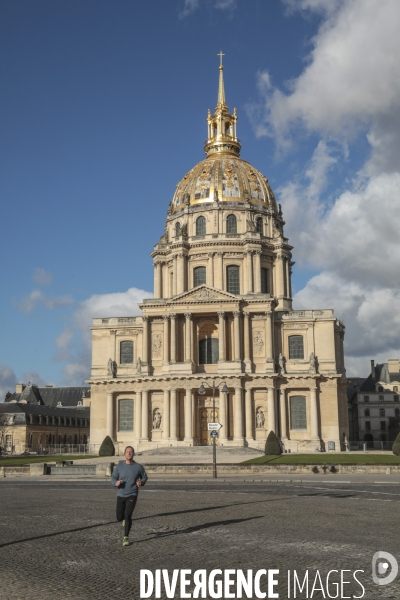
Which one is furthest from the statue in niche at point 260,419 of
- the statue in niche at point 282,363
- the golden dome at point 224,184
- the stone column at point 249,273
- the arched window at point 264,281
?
the golden dome at point 224,184

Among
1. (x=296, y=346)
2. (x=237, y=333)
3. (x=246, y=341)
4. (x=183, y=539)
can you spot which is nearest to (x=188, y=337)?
(x=237, y=333)

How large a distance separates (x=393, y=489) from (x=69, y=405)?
95.1 m

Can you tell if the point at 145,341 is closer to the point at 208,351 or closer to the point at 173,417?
the point at 208,351

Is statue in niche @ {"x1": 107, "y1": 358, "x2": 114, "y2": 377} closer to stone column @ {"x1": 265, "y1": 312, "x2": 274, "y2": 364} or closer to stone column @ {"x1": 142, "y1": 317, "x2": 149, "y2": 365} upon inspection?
stone column @ {"x1": 142, "y1": 317, "x2": 149, "y2": 365}

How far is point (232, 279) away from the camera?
8112 centimetres

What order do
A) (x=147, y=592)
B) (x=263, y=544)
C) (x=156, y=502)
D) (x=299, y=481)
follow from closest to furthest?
1. (x=147, y=592)
2. (x=263, y=544)
3. (x=156, y=502)
4. (x=299, y=481)

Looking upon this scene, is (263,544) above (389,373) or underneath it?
underneath

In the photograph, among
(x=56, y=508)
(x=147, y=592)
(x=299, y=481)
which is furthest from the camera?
(x=299, y=481)

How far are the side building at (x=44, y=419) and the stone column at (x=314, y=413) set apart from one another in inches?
1089

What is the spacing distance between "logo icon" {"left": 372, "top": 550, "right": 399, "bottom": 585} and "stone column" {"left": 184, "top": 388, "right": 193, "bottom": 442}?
56686mm

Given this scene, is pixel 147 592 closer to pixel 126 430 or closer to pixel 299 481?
pixel 299 481

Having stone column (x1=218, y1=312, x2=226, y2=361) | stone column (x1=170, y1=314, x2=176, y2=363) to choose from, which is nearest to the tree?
stone column (x1=170, y1=314, x2=176, y2=363)

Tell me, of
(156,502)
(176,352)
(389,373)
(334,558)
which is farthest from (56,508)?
(389,373)

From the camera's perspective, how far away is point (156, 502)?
22.9m
